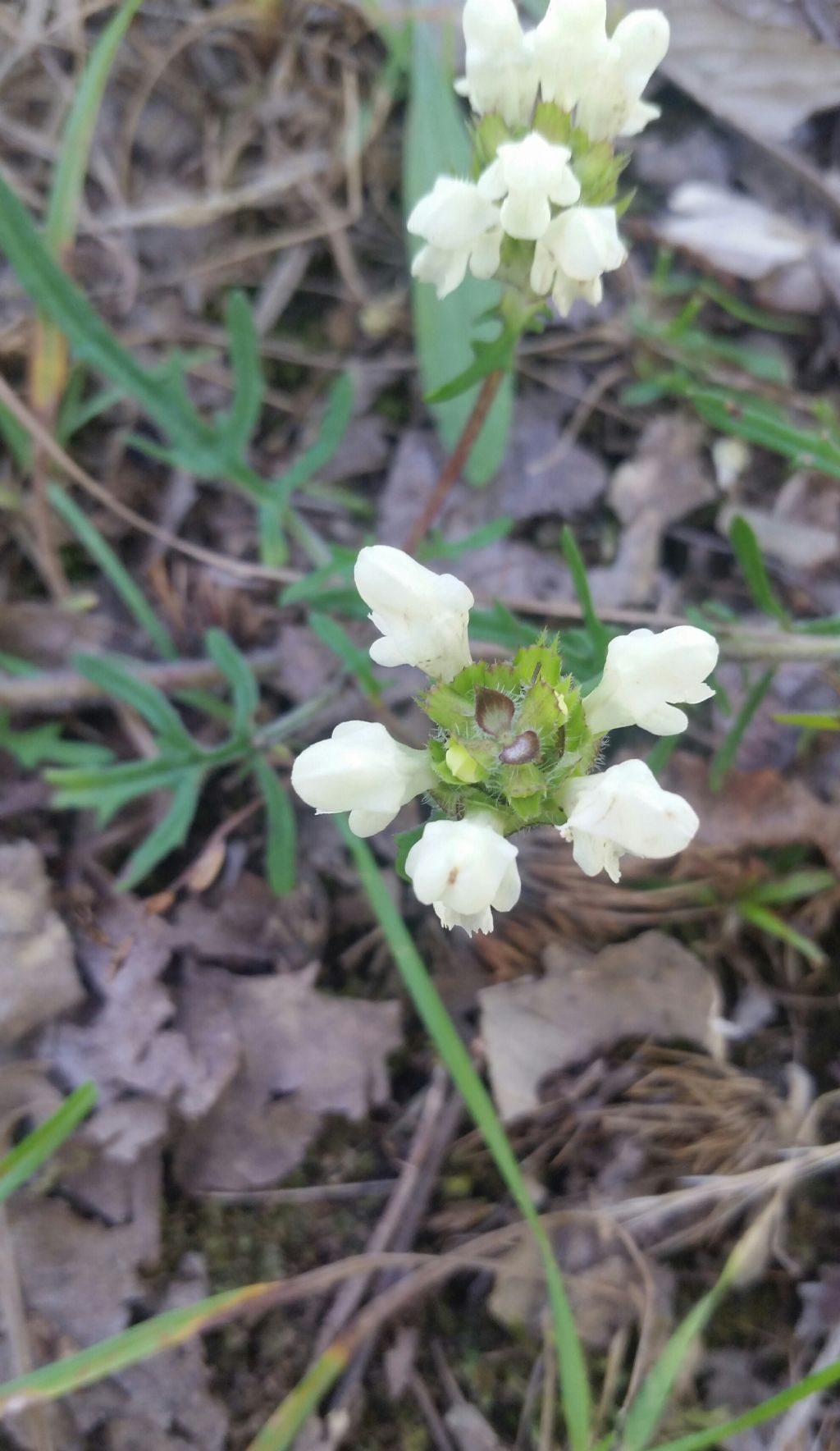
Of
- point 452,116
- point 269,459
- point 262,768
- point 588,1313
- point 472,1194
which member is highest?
point 452,116

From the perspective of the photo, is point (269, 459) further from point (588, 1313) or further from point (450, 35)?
point (588, 1313)

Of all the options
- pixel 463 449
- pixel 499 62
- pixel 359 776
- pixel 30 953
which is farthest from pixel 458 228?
pixel 30 953

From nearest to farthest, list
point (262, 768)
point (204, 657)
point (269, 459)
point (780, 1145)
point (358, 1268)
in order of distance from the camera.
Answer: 1. point (358, 1268)
2. point (780, 1145)
3. point (262, 768)
4. point (204, 657)
5. point (269, 459)

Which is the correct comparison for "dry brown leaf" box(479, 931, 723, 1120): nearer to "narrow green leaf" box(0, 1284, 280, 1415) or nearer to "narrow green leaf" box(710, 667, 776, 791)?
"narrow green leaf" box(710, 667, 776, 791)

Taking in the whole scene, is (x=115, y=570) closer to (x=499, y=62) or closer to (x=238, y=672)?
(x=238, y=672)

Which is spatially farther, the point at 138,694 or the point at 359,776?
the point at 138,694

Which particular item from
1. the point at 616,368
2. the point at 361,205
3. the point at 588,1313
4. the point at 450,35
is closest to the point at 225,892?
the point at 588,1313
